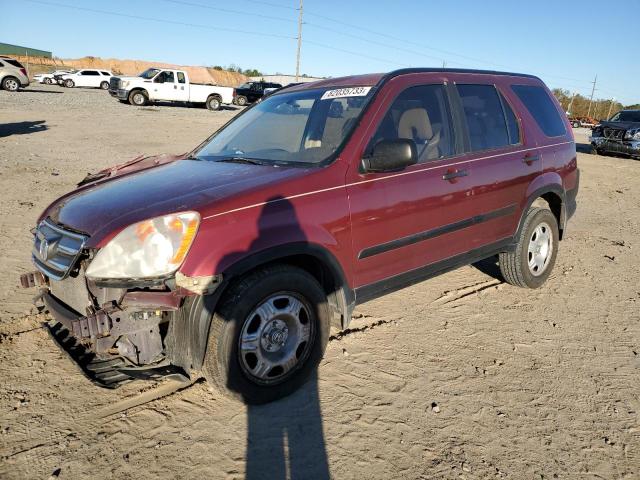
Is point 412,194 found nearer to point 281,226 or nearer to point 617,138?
point 281,226

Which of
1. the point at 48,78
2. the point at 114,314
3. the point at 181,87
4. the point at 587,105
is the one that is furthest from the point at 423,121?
the point at 587,105

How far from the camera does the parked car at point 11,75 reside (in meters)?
28.2

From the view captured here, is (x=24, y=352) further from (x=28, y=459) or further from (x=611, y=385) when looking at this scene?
(x=611, y=385)

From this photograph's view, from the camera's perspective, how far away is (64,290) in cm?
285

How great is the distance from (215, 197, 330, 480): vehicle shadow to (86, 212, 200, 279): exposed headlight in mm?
252

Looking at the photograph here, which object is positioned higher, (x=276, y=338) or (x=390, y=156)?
(x=390, y=156)

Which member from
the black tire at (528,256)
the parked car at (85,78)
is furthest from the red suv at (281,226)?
the parked car at (85,78)

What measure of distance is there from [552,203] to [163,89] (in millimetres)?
25262

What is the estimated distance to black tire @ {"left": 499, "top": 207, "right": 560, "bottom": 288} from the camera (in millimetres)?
4484

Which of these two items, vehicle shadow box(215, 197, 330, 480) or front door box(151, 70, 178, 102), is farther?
front door box(151, 70, 178, 102)

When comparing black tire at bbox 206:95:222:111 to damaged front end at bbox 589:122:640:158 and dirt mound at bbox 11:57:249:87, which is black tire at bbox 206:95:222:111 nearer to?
damaged front end at bbox 589:122:640:158

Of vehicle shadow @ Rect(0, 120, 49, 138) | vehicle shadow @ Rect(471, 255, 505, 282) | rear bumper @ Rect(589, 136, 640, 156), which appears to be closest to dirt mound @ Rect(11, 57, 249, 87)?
vehicle shadow @ Rect(0, 120, 49, 138)

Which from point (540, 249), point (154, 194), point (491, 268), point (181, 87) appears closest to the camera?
point (154, 194)

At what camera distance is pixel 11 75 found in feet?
93.7
